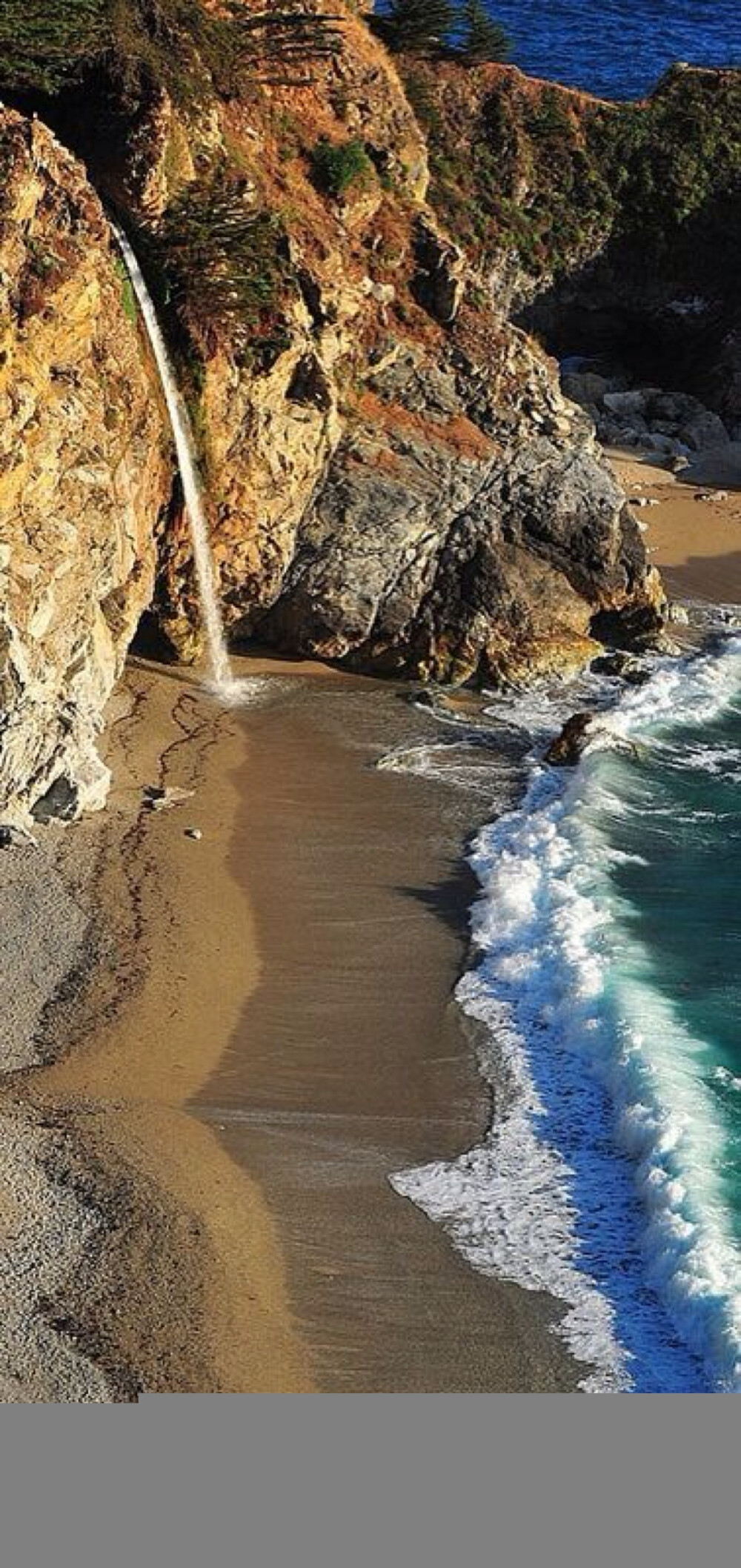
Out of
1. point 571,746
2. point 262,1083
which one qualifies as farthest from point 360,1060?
point 571,746

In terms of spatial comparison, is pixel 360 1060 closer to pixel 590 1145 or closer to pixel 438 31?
pixel 590 1145

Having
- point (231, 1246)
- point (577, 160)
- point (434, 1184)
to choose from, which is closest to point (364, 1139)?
point (434, 1184)

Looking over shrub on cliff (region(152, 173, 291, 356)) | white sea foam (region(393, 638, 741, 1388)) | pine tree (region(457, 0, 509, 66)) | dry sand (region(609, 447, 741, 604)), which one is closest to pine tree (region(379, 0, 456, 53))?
pine tree (region(457, 0, 509, 66))

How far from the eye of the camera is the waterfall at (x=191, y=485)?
28094mm

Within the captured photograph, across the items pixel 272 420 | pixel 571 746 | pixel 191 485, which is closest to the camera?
pixel 571 746

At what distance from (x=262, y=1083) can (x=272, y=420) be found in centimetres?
1332

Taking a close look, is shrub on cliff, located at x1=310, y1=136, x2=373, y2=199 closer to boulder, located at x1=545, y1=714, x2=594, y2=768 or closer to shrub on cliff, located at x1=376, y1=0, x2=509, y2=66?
boulder, located at x1=545, y1=714, x2=594, y2=768

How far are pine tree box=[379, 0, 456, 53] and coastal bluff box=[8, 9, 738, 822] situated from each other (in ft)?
18.2

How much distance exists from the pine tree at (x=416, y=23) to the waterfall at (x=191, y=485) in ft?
55.7

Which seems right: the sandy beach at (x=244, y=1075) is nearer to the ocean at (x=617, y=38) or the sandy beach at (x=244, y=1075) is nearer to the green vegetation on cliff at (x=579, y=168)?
the green vegetation on cliff at (x=579, y=168)

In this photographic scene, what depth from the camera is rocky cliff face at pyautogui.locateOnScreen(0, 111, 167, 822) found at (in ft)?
78.9

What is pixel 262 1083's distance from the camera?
19.9 metres

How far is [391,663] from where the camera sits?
31109 mm

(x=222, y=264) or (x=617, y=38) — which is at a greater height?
(x=617, y=38)
